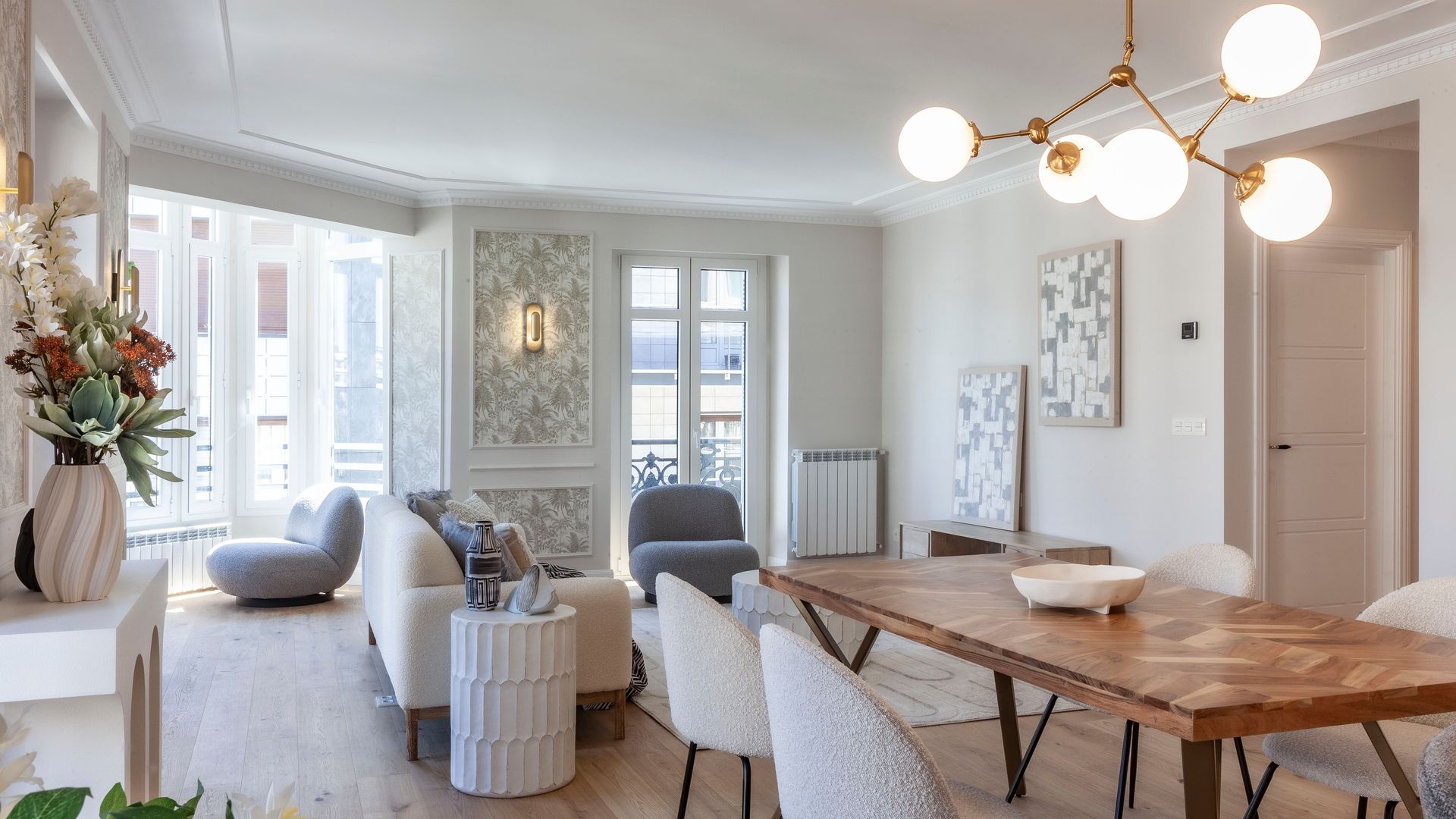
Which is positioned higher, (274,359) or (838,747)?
(274,359)

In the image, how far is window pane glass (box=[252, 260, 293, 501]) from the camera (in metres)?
7.52

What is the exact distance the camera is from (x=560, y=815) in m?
3.20

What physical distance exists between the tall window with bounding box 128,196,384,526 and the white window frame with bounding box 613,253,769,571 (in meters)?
1.72

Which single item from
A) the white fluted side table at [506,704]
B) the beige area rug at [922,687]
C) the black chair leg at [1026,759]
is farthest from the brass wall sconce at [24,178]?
the black chair leg at [1026,759]

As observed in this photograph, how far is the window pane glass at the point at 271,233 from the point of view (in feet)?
24.7

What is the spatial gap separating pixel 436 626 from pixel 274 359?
4611mm

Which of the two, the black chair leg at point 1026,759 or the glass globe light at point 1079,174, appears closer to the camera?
the glass globe light at point 1079,174

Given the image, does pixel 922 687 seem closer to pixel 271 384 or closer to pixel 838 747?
pixel 838 747

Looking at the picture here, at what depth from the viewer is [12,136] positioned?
2.75 m

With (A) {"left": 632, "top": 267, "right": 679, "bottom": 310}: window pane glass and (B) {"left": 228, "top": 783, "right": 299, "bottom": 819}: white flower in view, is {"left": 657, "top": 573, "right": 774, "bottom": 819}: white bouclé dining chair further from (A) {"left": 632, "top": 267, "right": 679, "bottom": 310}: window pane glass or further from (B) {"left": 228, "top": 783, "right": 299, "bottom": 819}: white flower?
(A) {"left": 632, "top": 267, "right": 679, "bottom": 310}: window pane glass

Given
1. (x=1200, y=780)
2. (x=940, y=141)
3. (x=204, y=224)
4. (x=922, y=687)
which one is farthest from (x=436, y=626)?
(x=204, y=224)

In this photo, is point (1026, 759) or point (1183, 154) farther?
point (1026, 759)

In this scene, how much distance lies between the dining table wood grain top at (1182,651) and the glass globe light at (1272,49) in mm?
1114

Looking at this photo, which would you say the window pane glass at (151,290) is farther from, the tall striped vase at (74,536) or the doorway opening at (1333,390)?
the doorway opening at (1333,390)
